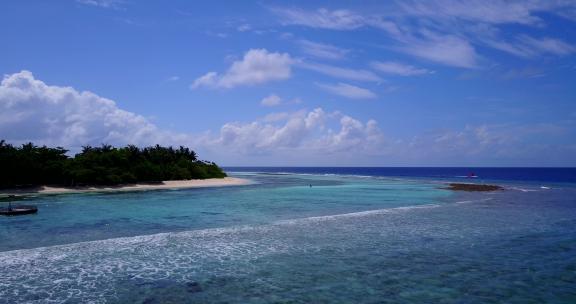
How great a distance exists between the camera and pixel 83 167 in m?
69.8

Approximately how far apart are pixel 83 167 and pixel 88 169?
1.19m

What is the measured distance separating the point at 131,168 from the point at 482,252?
231 feet

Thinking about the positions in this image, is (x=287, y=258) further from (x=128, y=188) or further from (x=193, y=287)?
(x=128, y=188)

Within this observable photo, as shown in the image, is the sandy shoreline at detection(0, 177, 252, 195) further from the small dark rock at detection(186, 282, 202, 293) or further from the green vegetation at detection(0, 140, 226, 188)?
the small dark rock at detection(186, 282, 202, 293)

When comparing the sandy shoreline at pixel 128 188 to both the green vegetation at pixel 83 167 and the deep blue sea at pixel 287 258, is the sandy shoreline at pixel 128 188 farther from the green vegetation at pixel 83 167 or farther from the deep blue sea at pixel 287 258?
the deep blue sea at pixel 287 258

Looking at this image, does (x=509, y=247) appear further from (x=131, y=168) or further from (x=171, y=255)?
(x=131, y=168)

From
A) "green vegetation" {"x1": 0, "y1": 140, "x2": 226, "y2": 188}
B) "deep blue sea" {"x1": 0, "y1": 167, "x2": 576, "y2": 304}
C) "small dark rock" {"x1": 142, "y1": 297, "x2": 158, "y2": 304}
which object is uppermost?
"green vegetation" {"x1": 0, "y1": 140, "x2": 226, "y2": 188}

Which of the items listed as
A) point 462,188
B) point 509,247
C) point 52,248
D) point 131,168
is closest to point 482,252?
point 509,247

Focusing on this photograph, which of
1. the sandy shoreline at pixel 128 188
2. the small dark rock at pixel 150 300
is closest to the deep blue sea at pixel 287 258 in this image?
the small dark rock at pixel 150 300

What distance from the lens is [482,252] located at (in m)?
22.1

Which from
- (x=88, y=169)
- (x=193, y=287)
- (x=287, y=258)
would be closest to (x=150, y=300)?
(x=193, y=287)

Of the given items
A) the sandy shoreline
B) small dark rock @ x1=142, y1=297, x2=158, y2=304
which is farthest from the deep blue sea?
the sandy shoreline

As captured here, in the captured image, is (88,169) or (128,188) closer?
(88,169)

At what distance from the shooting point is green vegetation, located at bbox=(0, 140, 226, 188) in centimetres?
6303
